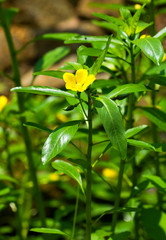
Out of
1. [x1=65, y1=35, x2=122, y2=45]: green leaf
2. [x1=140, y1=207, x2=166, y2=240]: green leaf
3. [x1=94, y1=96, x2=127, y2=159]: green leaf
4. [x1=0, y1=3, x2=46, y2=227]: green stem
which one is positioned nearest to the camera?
[x1=94, y1=96, x2=127, y2=159]: green leaf

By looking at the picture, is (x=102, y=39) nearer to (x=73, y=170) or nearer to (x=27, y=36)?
(x=73, y=170)

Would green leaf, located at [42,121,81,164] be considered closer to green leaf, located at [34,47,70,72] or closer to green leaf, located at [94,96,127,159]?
green leaf, located at [94,96,127,159]

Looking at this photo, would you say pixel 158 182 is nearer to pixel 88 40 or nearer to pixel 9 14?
pixel 88 40

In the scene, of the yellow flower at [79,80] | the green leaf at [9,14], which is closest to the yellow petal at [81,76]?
the yellow flower at [79,80]

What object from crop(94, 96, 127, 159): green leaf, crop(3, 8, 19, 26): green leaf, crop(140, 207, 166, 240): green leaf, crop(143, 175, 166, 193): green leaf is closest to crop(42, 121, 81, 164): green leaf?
crop(94, 96, 127, 159): green leaf

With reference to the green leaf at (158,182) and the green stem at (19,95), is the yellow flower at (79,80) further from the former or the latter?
the green stem at (19,95)

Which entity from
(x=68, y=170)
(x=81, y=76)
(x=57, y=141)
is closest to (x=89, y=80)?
(x=81, y=76)

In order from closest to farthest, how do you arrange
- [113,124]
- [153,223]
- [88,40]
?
[113,124], [88,40], [153,223]

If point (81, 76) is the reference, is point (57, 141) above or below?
below
